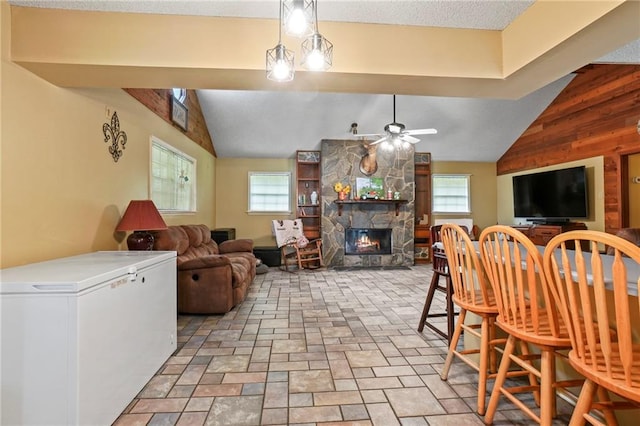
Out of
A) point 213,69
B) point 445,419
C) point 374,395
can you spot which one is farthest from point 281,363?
point 213,69

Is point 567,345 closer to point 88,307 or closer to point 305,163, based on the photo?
point 88,307

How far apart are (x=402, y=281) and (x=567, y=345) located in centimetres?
398

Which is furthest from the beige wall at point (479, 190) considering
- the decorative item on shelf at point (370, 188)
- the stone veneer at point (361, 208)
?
the decorative item on shelf at point (370, 188)

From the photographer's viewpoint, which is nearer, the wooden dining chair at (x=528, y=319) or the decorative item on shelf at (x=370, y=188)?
the wooden dining chair at (x=528, y=319)

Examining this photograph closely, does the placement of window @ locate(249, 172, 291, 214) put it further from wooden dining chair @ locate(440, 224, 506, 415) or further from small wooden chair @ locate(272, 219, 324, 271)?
wooden dining chair @ locate(440, 224, 506, 415)

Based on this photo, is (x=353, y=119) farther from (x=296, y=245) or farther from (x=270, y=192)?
(x=296, y=245)

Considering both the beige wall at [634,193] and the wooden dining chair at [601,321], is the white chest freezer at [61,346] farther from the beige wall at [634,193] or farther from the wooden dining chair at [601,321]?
the beige wall at [634,193]

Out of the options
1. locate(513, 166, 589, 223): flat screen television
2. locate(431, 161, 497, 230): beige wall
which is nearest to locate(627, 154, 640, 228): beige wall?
locate(513, 166, 589, 223): flat screen television

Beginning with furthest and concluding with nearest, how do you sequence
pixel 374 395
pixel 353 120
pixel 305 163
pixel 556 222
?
pixel 305 163, pixel 353 120, pixel 556 222, pixel 374 395

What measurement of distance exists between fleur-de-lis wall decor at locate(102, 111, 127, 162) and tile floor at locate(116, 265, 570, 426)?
1832 millimetres

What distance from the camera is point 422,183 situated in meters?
7.48

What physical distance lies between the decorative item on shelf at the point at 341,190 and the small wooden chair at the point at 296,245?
40.4 inches

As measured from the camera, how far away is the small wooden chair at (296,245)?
6426mm

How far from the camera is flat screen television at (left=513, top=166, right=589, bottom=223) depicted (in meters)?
5.17
